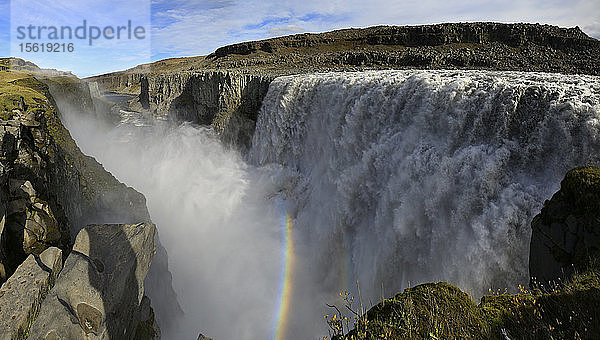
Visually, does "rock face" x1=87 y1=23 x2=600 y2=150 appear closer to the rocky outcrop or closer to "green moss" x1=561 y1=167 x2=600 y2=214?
the rocky outcrop

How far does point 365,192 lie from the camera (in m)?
13.4

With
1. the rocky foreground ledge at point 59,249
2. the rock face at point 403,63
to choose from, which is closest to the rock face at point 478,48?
the rock face at point 403,63

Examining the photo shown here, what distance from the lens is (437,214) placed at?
9.59 meters

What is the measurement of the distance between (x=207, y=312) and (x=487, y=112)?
1193 centimetres

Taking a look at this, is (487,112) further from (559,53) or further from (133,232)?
(559,53)

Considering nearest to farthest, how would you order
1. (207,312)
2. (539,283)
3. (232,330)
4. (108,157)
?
(539,283) < (232,330) < (207,312) < (108,157)

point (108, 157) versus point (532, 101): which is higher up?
point (532, 101)

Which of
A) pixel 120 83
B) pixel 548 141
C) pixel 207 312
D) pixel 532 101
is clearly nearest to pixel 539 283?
pixel 548 141

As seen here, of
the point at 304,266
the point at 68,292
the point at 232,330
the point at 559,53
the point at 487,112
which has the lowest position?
the point at 232,330

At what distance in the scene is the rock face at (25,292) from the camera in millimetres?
5777

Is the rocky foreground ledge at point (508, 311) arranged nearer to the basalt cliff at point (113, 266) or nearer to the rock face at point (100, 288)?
the basalt cliff at point (113, 266)

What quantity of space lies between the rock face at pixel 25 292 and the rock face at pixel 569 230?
9005mm

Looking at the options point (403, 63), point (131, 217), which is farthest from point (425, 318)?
point (403, 63)

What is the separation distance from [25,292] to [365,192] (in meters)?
10.6
